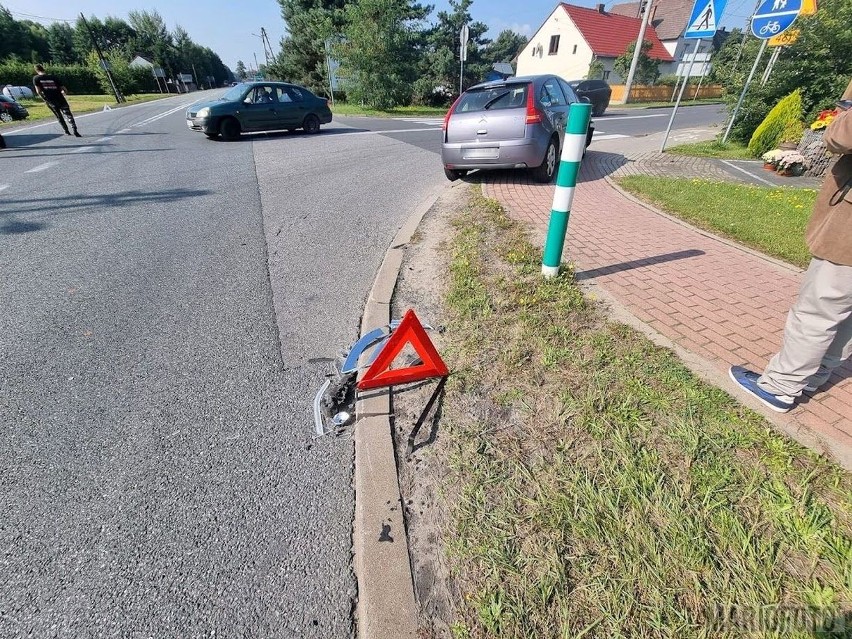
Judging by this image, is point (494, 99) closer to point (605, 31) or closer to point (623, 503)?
point (623, 503)

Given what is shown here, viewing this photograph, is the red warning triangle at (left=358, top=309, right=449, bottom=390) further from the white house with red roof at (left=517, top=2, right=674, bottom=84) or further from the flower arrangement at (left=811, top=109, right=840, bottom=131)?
the white house with red roof at (left=517, top=2, right=674, bottom=84)

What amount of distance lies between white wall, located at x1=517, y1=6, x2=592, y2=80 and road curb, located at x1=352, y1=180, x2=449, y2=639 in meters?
41.9

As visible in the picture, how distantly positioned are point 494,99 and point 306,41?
32590 mm

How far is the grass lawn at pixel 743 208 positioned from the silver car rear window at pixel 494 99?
228 cm

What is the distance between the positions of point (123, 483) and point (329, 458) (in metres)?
0.95

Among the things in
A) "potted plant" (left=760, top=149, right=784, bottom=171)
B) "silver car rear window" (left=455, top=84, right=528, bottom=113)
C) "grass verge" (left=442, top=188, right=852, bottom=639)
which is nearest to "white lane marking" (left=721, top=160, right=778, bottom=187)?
"potted plant" (left=760, top=149, right=784, bottom=171)

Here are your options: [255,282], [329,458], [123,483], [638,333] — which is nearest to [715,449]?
[638,333]

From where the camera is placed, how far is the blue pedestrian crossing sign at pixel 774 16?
7.04m

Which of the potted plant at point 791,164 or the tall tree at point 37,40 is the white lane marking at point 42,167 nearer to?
the potted plant at point 791,164

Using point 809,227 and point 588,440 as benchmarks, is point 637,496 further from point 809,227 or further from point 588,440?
point 809,227

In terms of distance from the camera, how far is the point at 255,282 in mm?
3783

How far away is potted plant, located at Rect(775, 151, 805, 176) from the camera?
24.3 feet

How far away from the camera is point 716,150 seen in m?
10.0

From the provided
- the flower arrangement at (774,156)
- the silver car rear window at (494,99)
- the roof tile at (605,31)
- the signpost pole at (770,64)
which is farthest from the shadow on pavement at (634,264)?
the roof tile at (605,31)
